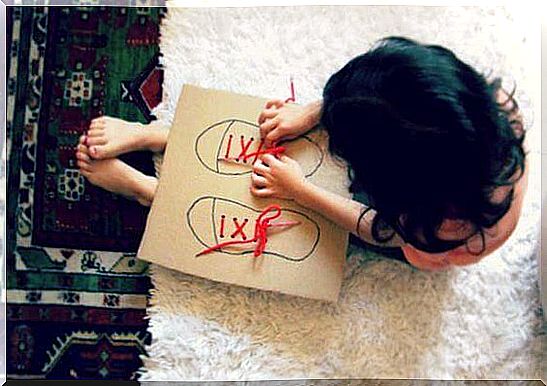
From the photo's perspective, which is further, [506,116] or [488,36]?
[488,36]

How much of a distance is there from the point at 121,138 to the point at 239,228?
0.18 m

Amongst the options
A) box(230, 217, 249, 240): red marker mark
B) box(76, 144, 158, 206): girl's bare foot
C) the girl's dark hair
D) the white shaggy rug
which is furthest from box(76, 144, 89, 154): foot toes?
the girl's dark hair

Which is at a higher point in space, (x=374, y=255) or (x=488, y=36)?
(x=488, y=36)

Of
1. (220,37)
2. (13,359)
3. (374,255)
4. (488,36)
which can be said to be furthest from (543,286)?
(13,359)

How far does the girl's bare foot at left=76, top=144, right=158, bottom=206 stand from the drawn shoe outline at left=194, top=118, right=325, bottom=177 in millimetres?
73

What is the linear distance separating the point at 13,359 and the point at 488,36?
72 cm

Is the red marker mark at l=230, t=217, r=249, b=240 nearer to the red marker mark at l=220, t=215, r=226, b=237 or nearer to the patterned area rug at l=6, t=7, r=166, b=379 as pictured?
the red marker mark at l=220, t=215, r=226, b=237

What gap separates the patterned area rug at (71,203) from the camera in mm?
937

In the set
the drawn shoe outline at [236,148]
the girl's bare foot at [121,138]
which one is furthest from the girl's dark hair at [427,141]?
the girl's bare foot at [121,138]

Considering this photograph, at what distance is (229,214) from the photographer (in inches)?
36.8

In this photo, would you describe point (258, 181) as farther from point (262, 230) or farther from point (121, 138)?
point (121, 138)

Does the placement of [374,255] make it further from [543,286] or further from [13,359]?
[13,359]

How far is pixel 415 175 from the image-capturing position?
30.7 inches

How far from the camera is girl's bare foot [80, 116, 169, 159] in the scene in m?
0.94
